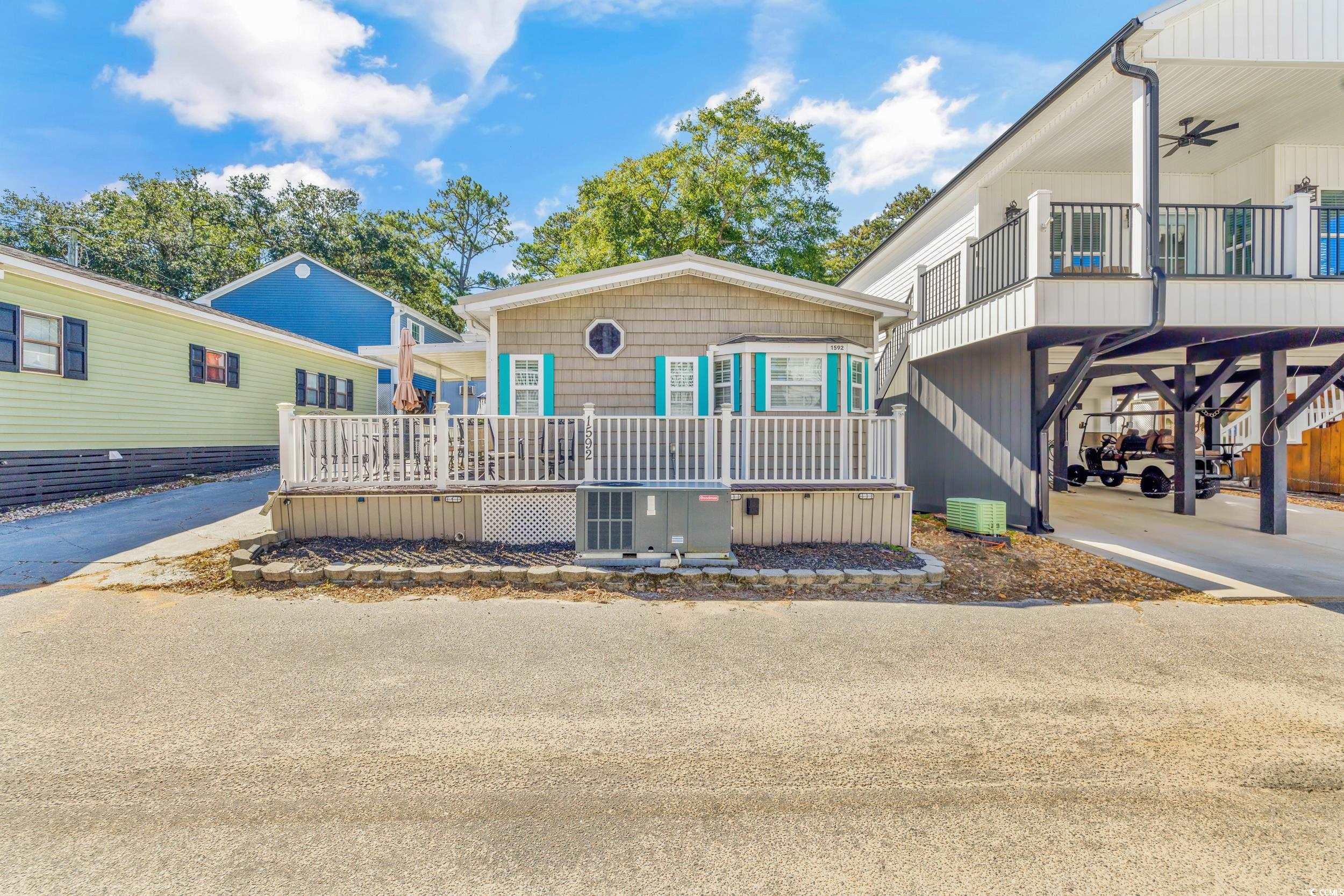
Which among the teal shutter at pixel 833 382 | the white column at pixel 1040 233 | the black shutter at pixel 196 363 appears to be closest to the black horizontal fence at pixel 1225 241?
the white column at pixel 1040 233

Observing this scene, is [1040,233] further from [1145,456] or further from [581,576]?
[1145,456]

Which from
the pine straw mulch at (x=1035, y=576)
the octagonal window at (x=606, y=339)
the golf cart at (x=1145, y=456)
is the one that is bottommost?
the pine straw mulch at (x=1035, y=576)

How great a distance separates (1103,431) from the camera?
50.4 feet

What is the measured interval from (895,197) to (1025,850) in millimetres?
36129

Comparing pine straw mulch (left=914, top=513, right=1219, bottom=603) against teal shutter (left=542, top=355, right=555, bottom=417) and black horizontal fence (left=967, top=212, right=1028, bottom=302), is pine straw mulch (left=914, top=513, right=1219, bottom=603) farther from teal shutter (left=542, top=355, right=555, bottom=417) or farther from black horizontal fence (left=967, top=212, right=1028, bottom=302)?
teal shutter (left=542, top=355, right=555, bottom=417)

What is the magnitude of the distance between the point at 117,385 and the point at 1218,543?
57.7 ft

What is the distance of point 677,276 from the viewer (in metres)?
8.30

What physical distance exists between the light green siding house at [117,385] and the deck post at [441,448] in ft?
25.0

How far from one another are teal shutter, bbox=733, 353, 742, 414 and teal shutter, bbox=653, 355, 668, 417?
0.99 meters

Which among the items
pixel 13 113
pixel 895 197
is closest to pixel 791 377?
pixel 13 113

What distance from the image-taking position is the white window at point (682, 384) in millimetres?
8312

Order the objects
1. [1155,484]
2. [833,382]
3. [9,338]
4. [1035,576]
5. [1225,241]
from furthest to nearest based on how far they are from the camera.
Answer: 1. [1155,484]
2. [9,338]
3. [833,382]
4. [1225,241]
5. [1035,576]

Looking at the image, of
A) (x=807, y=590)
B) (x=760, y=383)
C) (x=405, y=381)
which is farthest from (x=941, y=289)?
(x=405, y=381)

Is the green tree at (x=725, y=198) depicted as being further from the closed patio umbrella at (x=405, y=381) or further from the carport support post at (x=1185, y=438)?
the closed patio umbrella at (x=405, y=381)
